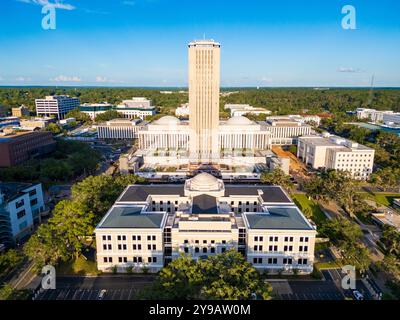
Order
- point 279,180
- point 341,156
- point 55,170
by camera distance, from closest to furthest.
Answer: point 279,180
point 55,170
point 341,156

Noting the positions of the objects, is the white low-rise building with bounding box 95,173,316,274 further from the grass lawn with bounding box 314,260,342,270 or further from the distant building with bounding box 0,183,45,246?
the distant building with bounding box 0,183,45,246

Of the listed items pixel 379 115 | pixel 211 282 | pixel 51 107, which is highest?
pixel 51 107

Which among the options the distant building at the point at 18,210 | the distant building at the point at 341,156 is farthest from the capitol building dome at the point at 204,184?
the distant building at the point at 341,156

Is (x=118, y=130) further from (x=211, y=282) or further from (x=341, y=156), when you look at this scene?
(x=211, y=282)

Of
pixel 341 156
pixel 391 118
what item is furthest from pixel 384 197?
pixel 391 118

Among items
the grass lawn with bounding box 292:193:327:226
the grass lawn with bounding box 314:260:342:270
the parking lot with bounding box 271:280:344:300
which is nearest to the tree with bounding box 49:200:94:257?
the parking lot with bounding box 271:280:344:300
